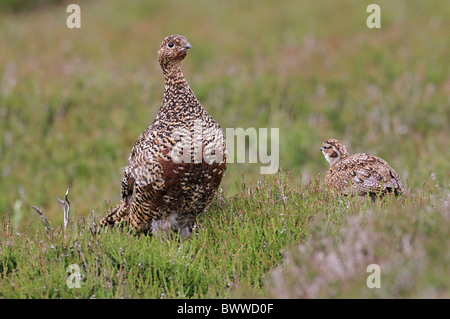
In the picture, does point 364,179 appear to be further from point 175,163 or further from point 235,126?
point 235,126

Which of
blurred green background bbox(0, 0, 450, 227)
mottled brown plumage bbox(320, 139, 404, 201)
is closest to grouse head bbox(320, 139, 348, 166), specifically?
mottled brown plumage bbox(320, 139, 404, 201)

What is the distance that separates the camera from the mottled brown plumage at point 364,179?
4957 millimetres

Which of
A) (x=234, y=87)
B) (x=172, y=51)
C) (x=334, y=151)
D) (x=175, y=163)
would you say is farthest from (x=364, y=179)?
(x=234, y=87)

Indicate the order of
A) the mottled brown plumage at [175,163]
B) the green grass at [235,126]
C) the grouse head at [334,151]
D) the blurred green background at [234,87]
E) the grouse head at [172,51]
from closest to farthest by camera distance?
the green grass at [235,126] < the mottled brown plumage at [175,163] < the grouse head at [172,51] < the grouse head at [334,151] < the blurred green background at [234,87]

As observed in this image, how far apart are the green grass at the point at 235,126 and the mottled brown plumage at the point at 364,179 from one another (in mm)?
177

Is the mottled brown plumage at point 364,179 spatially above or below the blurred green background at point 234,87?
below

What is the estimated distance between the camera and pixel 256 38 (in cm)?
1273

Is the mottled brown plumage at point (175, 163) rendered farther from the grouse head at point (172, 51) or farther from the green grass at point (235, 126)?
the green grass at point (235, 126)

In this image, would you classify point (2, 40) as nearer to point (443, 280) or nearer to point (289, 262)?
point (289, 262)

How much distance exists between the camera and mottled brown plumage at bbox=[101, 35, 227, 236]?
4.48 meters

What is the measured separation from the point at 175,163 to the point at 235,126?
5312mm

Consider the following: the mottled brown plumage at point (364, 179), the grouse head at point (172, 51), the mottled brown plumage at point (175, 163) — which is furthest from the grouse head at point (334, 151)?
the grouse head at point (172, 51)

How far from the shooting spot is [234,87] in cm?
1057

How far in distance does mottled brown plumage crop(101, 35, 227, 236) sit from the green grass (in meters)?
0.25
